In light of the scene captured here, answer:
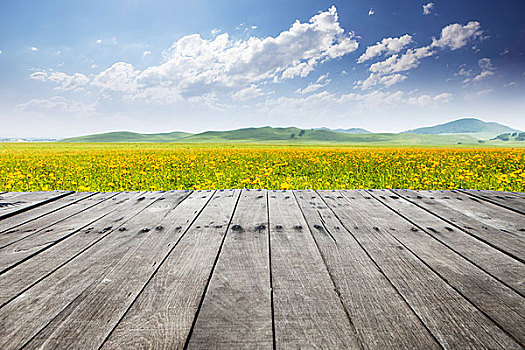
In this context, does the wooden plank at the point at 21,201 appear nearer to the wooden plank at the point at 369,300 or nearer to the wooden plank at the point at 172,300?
the wooden plank at the point at 172,300

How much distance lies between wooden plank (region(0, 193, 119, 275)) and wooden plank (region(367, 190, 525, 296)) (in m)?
2.85

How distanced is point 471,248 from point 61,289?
2550 millimetres

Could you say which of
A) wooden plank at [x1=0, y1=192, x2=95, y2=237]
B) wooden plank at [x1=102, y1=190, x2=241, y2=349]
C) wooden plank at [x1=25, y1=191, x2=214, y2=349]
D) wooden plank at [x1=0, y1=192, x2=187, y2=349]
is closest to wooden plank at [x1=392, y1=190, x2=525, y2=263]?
wooden plank at [x1=102, y1=190, x2=241, y2=349]

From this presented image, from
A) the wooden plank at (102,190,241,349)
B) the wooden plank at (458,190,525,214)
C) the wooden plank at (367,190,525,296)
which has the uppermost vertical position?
the wooden plank at (458,190,525,214)

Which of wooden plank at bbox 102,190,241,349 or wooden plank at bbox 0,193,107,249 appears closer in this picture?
wooden plank at bbox 102,190,241,349

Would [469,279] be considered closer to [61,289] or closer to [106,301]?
[106,301]

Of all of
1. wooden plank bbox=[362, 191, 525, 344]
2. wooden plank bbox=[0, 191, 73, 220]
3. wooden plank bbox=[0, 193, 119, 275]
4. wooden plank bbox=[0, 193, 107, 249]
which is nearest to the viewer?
wooden plank bbox=[362, 191, 525, 344]

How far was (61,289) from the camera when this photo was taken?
1.49m

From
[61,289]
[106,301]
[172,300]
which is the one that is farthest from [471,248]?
[61,289]

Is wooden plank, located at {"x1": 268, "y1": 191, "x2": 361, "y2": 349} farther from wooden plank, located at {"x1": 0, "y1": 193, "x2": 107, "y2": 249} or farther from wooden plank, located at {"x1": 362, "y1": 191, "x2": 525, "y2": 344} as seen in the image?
wooden plank, located at {"x1": 0, "y1": 193, "x2": 107, "y2": 249}

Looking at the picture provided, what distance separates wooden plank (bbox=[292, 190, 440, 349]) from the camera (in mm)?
1094

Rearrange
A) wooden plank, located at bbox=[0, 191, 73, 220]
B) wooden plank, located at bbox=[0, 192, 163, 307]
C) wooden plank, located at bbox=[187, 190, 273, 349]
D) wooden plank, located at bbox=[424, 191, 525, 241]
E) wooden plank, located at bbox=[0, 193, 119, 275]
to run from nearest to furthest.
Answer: wooden plank, located at bbox=[187, 190, 273, 349]
wooden plank, located at bbox=[0, 192, 163, 307]
wooden plank, located at bbox=[0, 193, 119, 275]
wooden plank, located at bbox=[424, 191, 525, 241]
wooden plank, located at bbox=[0, 191, 73, 220]

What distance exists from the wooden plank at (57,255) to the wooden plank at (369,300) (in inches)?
64.0

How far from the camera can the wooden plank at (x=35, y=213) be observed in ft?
8.27
